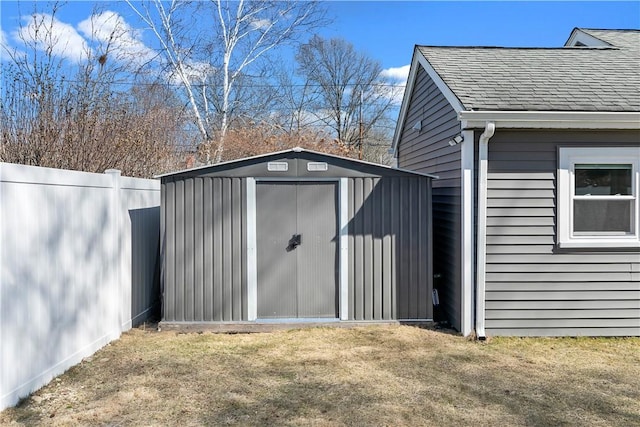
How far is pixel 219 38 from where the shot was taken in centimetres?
1688

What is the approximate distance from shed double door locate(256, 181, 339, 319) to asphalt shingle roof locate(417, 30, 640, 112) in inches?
83.7

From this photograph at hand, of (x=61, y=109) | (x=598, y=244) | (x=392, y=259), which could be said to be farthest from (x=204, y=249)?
(x=598, y=244)

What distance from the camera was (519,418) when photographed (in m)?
3.52

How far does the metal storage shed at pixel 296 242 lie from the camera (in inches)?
233

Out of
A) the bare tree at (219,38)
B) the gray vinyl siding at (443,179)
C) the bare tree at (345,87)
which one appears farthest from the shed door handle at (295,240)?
the bare tree at (345,87)

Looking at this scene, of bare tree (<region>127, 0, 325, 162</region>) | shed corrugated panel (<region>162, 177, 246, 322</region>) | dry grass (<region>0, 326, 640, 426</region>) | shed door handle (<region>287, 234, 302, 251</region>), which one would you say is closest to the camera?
dry grass (<region>0, 326, 640, 426</region>)

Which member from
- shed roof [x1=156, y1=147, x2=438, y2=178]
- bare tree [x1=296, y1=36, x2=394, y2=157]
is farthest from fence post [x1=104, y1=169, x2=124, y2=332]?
bare tree [x1=296, y1=36, x2=394, y2=157]

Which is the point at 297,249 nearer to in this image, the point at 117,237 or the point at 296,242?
the point at 296,242

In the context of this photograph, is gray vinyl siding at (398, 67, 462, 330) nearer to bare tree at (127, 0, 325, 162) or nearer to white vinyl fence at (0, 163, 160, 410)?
white vinyl fence at (0, 163, 160, 410)

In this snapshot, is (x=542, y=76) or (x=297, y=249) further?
(x=542, y=76)

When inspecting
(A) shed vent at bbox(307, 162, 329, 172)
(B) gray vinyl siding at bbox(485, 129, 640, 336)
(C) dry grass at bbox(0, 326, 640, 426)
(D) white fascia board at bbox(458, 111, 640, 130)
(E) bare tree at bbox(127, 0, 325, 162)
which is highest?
(E) bare tree at bbox(127, 0, 325, 162)

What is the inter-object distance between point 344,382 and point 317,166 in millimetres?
2677

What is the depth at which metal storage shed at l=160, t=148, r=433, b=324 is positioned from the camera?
19.4 ft

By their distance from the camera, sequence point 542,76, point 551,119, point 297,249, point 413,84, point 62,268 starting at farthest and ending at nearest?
point 413,84, point 542,76, point 297,249, point 551,119, point 62,268
